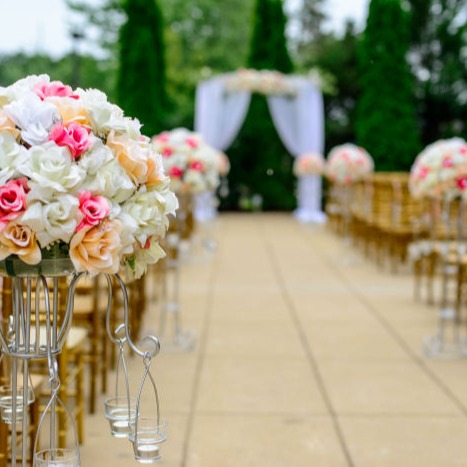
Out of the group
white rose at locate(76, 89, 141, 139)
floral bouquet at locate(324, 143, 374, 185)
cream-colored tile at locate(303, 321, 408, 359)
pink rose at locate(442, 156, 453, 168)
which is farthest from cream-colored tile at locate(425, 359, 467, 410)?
floral bouquet at locate(324, 143, 374, 185)

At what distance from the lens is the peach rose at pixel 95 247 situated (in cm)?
222

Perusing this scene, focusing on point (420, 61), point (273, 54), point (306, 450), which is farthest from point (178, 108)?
point (306, 450)

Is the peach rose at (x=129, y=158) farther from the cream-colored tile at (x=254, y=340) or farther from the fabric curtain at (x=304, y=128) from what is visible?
the fabric curtain at (x=304, y=128)

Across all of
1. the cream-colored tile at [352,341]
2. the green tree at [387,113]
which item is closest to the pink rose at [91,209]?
the cream-colored tile at [352,341]

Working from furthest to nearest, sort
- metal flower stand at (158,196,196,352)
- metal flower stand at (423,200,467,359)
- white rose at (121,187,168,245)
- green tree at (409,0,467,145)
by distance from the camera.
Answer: green tree at (409,0,467,145) → metal flower stand at (158,196,196,352) → metal flower stand at (423,200,467,359) → white rose at (121,187,168,245)

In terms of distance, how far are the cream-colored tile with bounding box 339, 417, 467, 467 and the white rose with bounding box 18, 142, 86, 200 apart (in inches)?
101

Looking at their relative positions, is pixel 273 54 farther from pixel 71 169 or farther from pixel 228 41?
pixel 71 169

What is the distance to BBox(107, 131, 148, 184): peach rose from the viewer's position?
2.34 m

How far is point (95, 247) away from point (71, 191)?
0.52 ft

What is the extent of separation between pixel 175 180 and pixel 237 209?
51.2 feet

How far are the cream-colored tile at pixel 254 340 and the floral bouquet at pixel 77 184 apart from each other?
441 cm

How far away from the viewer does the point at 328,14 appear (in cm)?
4891

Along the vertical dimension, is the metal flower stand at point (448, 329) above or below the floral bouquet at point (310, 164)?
below

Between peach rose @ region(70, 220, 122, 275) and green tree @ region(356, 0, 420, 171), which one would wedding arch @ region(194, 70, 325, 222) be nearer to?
green tree @ region(356, 0, 420, 171)
